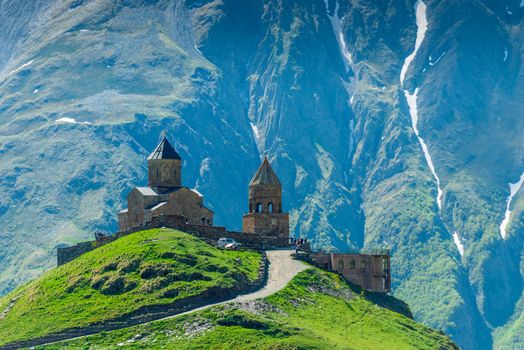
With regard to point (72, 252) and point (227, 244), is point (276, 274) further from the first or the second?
point (72, 252)

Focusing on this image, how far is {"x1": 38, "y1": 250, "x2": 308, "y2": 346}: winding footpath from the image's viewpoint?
152250 mm

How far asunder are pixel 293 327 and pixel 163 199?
134 ft

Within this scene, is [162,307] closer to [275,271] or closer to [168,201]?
[275,271]

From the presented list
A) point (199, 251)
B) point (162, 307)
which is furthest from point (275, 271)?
point (162, 307)

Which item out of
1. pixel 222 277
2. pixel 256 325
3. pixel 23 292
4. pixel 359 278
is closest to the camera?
pixel 256 325

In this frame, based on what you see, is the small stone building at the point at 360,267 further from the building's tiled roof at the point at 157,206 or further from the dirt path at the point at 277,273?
the building's tiled roof at the point at 157,206

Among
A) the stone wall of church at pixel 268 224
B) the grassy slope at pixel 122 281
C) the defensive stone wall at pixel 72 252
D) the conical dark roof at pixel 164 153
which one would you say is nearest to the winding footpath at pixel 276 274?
the grassy slope at pixel 122 281

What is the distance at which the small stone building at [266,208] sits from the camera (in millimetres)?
186500

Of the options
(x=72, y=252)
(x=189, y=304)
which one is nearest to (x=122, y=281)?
(x=189, y=304)

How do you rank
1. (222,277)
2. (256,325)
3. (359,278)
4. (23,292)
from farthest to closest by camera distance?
1. (359,278)
2. (23,292)
3. (222,277)
4. (256,325)

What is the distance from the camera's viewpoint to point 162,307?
147375 millimetres

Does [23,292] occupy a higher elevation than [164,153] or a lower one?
lower

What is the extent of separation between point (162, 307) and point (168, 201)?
35.3m

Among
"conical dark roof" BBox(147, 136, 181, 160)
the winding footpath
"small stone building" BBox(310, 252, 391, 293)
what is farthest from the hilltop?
"conical dark roof" BBox(147, 136, 181, 160)
